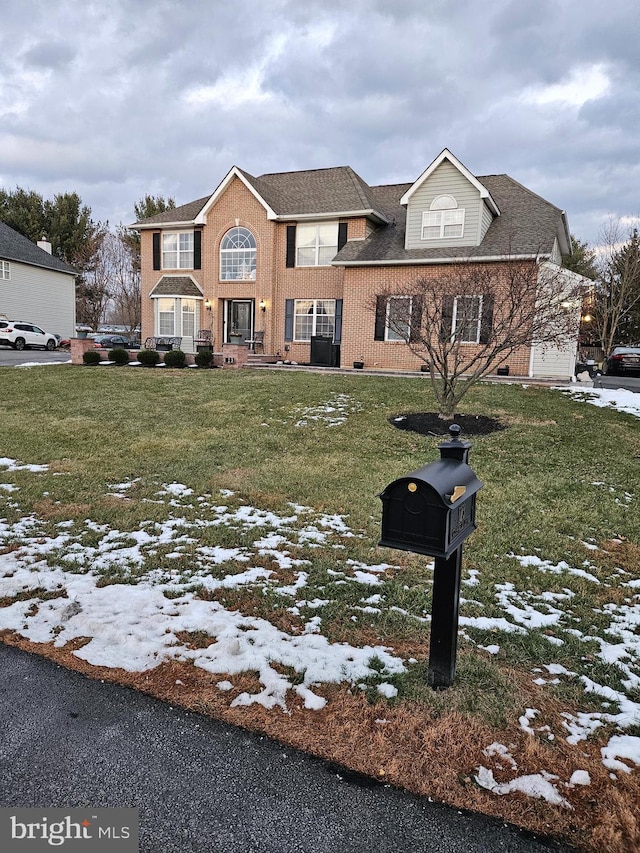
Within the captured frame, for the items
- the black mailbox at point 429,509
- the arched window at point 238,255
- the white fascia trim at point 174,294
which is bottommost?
the black mailbox at point 429,509

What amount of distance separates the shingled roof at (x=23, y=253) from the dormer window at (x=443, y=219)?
2402 cm

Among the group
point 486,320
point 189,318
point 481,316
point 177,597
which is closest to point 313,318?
point 189,318

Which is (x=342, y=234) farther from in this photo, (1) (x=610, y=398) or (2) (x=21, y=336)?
(2) (x=21, y=336)

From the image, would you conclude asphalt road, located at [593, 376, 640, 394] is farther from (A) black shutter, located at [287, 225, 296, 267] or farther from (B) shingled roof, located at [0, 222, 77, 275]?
(B) shingled roof, located at [0, 222, 77, 275]

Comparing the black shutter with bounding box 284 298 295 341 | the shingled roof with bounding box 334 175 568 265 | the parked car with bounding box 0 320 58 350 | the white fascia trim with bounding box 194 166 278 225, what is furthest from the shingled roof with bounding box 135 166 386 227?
the parked car with bounding box 0 320 58 350

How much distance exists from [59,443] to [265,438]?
2931 mm

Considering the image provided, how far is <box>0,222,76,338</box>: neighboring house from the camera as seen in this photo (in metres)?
28.9

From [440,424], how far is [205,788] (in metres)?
7.13

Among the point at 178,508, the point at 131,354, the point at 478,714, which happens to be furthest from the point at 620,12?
the point at 131,354

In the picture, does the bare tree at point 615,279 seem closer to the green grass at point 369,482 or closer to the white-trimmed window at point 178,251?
the green grass at point 369,482

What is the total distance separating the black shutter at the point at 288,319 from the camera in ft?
63.5

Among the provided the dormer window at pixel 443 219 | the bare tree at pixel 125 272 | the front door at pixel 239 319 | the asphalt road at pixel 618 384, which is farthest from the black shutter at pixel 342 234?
the bare tree at pixel 125 272

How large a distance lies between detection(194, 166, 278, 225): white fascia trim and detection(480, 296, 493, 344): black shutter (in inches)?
374

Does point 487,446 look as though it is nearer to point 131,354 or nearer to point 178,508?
point 178,508
